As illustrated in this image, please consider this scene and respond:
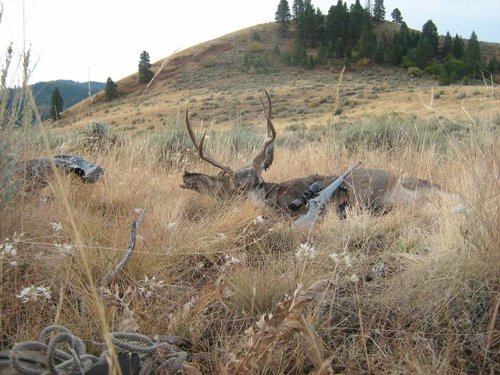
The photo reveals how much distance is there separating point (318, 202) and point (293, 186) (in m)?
0.88

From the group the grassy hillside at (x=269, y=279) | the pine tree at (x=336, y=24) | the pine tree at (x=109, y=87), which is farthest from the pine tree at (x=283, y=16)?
the grassy hillside at (x=269, y=279)

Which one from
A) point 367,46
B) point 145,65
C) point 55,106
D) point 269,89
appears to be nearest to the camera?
point 55,106

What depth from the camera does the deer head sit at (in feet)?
15.5

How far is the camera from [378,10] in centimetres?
9425

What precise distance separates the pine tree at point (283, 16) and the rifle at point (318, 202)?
304 feet

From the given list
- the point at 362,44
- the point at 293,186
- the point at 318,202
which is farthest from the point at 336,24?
the point at 318,202

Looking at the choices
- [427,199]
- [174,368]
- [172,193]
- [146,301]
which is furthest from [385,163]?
[174,368]

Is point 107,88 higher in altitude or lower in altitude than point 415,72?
lower

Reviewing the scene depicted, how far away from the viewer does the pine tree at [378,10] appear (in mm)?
93875

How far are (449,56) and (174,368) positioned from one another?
7488 centimetres

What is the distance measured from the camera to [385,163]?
6.23 meters

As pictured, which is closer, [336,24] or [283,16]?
[336,24]

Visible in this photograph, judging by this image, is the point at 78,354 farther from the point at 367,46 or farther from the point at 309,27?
the point at 309,27

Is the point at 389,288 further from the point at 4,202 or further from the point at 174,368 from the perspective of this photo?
the point at 4,202
